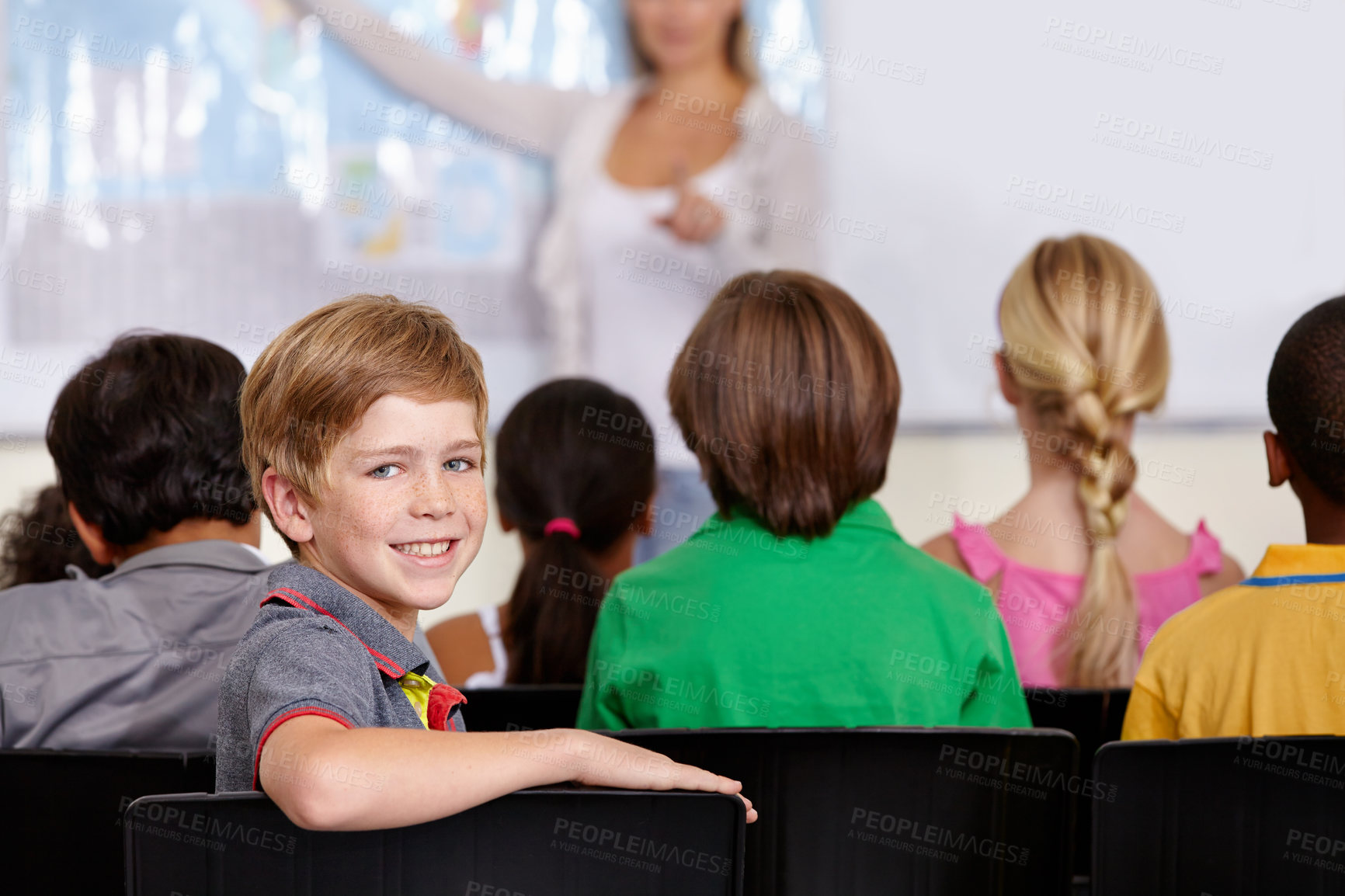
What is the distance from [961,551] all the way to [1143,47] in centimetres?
160

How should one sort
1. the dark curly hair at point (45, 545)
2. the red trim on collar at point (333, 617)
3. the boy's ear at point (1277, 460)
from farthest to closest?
the dark curly hair at point (45, 545)
the boy's ear at point (1277, 460)
the red trim on collar at point (333, 617)

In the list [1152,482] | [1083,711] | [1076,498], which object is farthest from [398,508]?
[1152,482]

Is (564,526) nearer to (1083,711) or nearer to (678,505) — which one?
(1083,711)

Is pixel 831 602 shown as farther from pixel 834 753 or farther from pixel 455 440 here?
pixel 455 440

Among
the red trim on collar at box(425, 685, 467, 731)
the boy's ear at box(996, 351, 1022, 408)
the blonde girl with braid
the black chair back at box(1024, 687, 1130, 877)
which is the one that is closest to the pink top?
the blonde girl with braid

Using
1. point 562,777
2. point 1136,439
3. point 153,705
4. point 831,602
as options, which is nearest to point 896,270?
point 1136,439

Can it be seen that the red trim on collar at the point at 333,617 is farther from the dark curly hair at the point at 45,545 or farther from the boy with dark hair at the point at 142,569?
the dark curly hair at the point at 45,545

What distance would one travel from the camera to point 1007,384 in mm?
2418

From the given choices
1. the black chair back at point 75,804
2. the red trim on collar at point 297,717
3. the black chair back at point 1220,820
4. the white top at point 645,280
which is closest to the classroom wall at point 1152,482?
the white top at point 645,280

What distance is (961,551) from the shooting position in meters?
2.31

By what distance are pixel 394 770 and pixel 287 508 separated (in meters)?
0.31

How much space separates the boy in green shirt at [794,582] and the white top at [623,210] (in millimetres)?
1676

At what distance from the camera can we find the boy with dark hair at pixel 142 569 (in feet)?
4.22

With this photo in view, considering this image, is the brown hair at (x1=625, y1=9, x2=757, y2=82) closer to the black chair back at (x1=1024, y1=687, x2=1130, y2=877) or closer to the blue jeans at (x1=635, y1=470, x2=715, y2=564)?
the blue jeans at (x1=635, y1=470, x2=715, y2=564)
